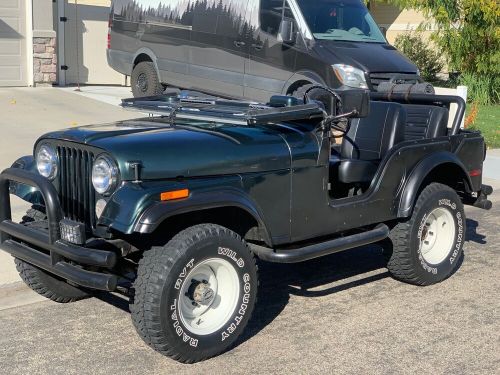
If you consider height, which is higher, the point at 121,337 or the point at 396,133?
the point at 396,133

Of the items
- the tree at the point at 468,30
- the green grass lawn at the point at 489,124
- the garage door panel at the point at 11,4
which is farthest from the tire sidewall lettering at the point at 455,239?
the garage door panel at the point at 11,4

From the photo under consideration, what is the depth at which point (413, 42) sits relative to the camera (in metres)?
21.2

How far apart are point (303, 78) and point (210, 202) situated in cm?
690

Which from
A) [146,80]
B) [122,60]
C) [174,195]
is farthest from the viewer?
[122,60]

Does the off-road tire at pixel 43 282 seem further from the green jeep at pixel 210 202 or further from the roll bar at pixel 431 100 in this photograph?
the roll bar at pixel 431 100

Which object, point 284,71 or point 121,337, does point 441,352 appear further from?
point 284,71

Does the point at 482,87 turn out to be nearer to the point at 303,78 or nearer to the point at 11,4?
the point at 303,78

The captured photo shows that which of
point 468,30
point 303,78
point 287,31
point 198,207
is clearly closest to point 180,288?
point 198,207

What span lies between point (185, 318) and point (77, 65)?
13347 millimetres

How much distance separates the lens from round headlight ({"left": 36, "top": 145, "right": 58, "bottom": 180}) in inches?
177

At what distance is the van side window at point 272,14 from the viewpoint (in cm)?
1088

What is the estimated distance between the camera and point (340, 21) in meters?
11.2

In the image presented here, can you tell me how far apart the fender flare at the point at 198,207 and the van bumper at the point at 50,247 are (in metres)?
0.27

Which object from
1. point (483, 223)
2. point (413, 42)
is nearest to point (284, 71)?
point (483, 223)
